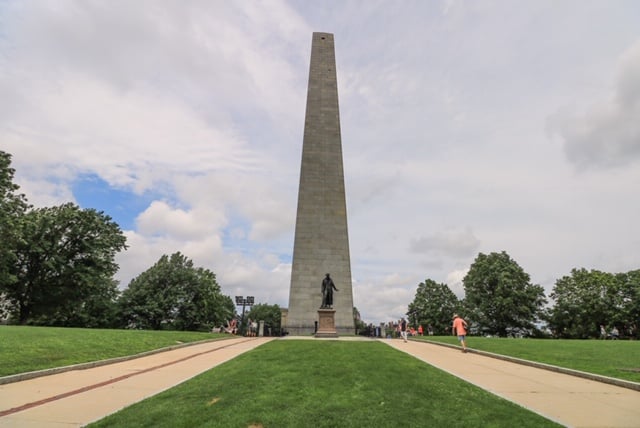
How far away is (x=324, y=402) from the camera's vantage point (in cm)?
679

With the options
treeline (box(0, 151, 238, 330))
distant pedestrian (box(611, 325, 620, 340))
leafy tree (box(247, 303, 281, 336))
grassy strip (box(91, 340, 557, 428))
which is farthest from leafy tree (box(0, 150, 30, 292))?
leafy tree (box(247, 303, 281, 336))

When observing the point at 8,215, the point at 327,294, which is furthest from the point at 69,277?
the point at 327,294

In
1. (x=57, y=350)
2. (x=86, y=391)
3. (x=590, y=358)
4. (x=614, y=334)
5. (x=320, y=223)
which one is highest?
(x=320, y=223)

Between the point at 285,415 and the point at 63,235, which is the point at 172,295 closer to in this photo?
the point at 63,235

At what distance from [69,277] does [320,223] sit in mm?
21688

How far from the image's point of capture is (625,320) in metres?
38.4

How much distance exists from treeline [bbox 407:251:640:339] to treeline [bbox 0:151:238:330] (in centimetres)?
3226

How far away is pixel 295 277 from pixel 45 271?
21001mm

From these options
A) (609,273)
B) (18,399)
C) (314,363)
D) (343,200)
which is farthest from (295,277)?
(609,273)

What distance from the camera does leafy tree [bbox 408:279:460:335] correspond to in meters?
52.7

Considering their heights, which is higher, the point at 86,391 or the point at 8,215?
the point at 8,215

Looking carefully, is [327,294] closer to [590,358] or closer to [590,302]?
[590,358]

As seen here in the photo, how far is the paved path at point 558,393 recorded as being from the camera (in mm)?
6289

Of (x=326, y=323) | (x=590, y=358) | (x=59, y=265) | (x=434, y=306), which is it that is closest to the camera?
(x=590, y=358)
